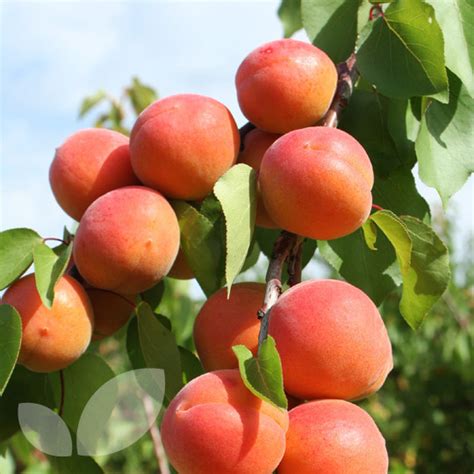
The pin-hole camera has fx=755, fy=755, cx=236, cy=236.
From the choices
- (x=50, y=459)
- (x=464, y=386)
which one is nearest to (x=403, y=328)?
(x=464, y=386)

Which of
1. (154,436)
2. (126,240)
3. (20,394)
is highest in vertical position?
(126,240)

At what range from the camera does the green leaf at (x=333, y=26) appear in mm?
1021

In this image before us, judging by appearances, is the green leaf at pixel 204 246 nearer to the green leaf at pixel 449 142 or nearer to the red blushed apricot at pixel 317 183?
the red blushed apricot at pixel 317 183

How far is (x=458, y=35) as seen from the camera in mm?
952

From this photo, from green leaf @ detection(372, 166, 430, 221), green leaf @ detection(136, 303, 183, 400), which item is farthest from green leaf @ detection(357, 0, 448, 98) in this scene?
green leaf @ detection(136, 303, 183, 400)

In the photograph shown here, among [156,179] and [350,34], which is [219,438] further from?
[350,34]

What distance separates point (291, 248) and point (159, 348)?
0.20 m

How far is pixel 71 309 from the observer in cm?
86

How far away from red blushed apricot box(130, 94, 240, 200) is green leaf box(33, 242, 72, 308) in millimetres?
141

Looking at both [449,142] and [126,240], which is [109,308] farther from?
[449,142]

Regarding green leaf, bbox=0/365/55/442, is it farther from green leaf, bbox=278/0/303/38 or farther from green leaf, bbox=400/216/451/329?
green leaf, bbox=278/0/303/38

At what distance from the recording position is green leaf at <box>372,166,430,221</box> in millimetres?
998

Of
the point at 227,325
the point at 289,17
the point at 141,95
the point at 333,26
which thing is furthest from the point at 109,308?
the point at 141,95

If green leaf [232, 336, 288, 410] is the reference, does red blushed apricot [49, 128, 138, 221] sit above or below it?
below
